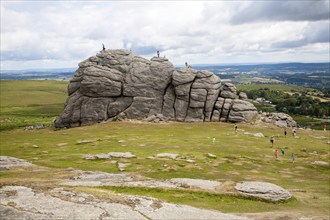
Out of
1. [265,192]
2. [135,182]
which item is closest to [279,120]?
[265,192]

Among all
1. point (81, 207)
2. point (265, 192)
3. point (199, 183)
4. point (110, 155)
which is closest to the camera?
point (81, 207)

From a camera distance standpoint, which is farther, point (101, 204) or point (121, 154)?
point (121, 154)

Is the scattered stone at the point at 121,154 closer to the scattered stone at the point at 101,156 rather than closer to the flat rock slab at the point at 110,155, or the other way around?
the flat rock slab at the point at 110,155

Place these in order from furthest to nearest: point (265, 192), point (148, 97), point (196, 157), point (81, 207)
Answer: point (148, 97), point (196, 157), point (265, 192), point (81, 207)

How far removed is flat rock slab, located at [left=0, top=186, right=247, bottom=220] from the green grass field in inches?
181

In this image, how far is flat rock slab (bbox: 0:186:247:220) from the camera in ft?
105

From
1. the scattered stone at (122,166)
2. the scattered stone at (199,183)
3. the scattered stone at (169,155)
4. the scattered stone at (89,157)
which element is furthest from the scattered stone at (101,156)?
the scattered stone at (199,183)

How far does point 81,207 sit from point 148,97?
9341 centimetres

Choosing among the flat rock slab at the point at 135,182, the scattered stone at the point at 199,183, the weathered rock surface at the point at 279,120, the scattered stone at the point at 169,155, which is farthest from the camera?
the weathered rock surface at the point at 279,120

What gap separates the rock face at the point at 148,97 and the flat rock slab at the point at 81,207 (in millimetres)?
84459

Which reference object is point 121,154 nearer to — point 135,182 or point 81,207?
point 135,182

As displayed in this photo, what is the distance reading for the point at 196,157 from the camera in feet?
244

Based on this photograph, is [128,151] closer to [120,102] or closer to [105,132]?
[105,132]

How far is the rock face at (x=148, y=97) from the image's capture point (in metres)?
125
